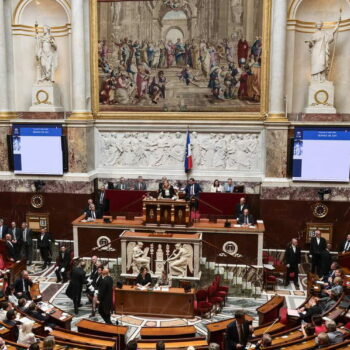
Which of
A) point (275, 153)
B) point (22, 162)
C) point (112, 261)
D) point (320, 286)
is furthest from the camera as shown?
point (22, 162)

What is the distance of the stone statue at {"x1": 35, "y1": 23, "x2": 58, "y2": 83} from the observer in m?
20.0

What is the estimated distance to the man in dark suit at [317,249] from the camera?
1598 centimetres

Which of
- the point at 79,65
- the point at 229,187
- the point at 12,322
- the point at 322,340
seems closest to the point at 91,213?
the point at 229,187

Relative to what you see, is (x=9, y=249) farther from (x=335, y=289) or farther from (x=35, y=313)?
(x=335, y=289)

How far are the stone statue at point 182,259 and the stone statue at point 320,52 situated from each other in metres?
8.54

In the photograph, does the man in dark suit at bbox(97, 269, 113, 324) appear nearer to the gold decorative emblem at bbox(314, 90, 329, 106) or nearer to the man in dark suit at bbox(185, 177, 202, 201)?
the man in dark suit at bbox(185, 177, 202, 201)

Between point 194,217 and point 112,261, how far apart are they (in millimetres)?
3186

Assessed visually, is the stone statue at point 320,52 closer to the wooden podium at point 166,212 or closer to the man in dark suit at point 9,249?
the wooden podium at point 166,212

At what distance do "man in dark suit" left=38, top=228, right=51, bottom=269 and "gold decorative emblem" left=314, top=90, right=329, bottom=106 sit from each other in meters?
11.2

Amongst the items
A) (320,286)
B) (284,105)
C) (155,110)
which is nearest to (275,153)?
(284,105)

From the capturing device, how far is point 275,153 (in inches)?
725

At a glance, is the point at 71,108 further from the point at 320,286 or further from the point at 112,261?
the point at 320,286

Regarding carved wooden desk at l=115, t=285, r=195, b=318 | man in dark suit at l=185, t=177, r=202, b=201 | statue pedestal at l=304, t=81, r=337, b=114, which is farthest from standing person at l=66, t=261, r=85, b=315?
statue pedestal at l=304, t=81, r=337, b=114

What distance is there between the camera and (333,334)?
30.5 ft
